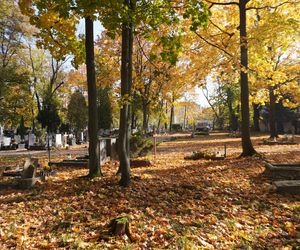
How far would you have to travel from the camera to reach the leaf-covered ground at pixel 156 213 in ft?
14.2

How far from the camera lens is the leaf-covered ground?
14.2ft

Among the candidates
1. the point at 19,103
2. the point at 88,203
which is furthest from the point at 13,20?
the point at 88,203

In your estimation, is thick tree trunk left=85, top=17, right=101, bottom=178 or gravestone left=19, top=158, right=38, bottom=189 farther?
thick tree trunk left=85, top=17, right=101, bottom=178

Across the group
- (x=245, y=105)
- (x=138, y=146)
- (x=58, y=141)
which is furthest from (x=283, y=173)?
(x=58, y=141)

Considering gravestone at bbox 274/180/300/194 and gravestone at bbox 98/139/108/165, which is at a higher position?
gravestone at bbox 98/139/108/165

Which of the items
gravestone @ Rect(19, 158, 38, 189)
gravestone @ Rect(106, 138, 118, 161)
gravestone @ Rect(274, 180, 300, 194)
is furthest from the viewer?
gravestone @ Rect(106, 138, 118, 161)

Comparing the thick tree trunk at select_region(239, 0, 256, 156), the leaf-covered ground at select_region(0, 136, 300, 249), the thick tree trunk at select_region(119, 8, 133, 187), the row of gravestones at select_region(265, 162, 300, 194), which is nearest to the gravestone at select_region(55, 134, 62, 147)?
the leaf-covered ground at select_region(0, 136, 300, 249)

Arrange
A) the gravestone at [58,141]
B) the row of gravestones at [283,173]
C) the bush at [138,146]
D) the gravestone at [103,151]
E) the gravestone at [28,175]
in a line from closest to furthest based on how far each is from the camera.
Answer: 1. the gravestone at [28,175]
2. the row of gravestones at [283,173]
3. the gravestone at [103,151]
4. the bush at [138,146]
5. the gravestone at [58,141]

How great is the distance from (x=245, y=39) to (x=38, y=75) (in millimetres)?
29135

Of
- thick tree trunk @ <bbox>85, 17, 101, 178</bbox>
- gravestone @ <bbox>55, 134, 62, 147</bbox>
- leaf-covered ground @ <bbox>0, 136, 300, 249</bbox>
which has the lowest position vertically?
leaf-covered ground @ <bbox>0, 136, 300, 249</bbox>


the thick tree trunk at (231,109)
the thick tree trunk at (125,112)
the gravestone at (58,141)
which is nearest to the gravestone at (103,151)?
the thick tree trunk at (125,112)

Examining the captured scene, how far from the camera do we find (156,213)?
5.46m

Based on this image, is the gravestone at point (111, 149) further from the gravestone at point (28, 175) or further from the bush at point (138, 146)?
the gravestone at point (28, 175)

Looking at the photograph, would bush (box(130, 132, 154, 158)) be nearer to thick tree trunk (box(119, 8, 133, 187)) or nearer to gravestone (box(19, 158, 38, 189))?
gravestone (box(19, 158, 38, 189))
